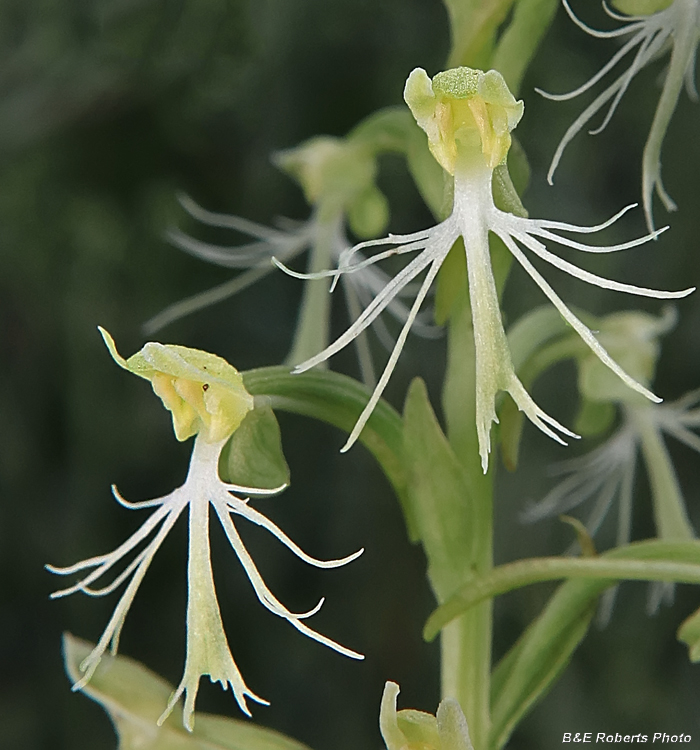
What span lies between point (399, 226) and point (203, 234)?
0.28 metres

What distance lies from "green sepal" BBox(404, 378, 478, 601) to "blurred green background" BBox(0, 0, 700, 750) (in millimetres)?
713

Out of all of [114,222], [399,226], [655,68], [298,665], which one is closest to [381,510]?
[298,665]

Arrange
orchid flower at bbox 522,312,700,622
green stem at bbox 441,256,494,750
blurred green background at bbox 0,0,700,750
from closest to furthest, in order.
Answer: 1. green stem at bbox 441,256,494,750
2. orchid flower at bbox 522,312,700,622
3. blurred green background at bbox 0,0,700,750

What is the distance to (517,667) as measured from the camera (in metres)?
0.70

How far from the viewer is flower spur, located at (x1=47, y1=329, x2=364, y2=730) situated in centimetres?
58

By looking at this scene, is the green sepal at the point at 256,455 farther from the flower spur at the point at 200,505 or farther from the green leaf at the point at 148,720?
Result: the green leaf at the point at 148,720

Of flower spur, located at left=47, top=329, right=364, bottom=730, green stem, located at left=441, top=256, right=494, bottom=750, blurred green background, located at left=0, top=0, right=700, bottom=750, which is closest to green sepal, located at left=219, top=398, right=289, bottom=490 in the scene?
flower spur, located at left=47, top=329, right=364, bottom=730

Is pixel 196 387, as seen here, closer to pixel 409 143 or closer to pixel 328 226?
pixel 409 143

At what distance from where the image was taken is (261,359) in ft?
4.96

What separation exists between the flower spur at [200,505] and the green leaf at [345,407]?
4 cm

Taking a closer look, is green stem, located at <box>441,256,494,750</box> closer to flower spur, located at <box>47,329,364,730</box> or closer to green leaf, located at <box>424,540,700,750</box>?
green leaf, located at <box>424,540,700,750</box>

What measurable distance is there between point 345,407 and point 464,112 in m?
0.20

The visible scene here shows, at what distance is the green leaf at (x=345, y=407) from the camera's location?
649 millimetres

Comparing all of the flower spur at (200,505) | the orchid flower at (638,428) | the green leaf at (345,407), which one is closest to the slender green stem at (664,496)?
the orchid flower at (638,428)
